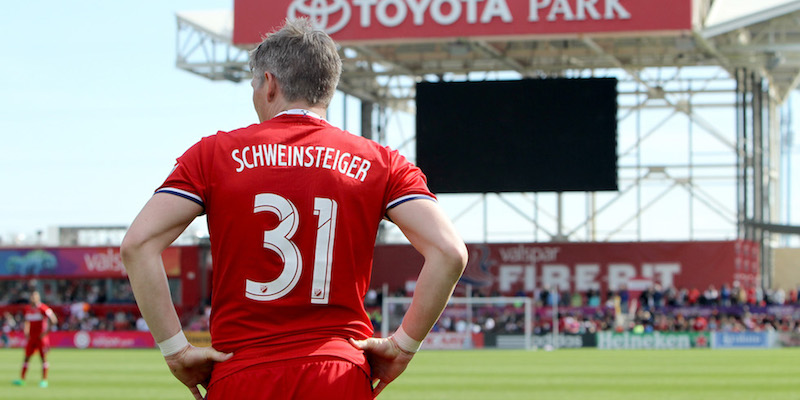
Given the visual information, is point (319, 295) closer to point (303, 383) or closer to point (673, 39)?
point (303, 383)

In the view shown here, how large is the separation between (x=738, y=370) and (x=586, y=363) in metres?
4.12

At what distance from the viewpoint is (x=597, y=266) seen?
4278cm

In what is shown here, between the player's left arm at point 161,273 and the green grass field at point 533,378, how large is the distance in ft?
44.4

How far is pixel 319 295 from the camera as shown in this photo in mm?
3219

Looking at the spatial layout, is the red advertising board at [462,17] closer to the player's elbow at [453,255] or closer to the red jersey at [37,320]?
the red jersey at [37,320]

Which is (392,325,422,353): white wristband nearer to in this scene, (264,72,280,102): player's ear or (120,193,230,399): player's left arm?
(120,193,230,399): player's left arm

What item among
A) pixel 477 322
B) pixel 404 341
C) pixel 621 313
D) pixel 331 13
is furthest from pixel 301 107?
pixel 621 313

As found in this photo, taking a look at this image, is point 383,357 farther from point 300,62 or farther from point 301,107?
point 300,62

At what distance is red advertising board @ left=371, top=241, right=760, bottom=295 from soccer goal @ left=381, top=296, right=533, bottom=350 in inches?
82.5

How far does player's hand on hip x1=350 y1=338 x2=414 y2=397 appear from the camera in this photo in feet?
10.8

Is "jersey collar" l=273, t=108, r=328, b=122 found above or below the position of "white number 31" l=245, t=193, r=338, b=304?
above

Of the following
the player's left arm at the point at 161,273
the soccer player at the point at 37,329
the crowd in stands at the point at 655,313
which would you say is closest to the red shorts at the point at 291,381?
the player's left arm at the point at 161,273

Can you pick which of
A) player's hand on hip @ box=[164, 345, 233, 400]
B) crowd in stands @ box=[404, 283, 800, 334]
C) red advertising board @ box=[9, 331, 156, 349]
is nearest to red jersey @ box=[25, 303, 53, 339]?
player's hand on hip @ box=[164, 345, 233, 400]

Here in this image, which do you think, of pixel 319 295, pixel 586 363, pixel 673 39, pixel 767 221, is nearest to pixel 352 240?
pixel 319 295
